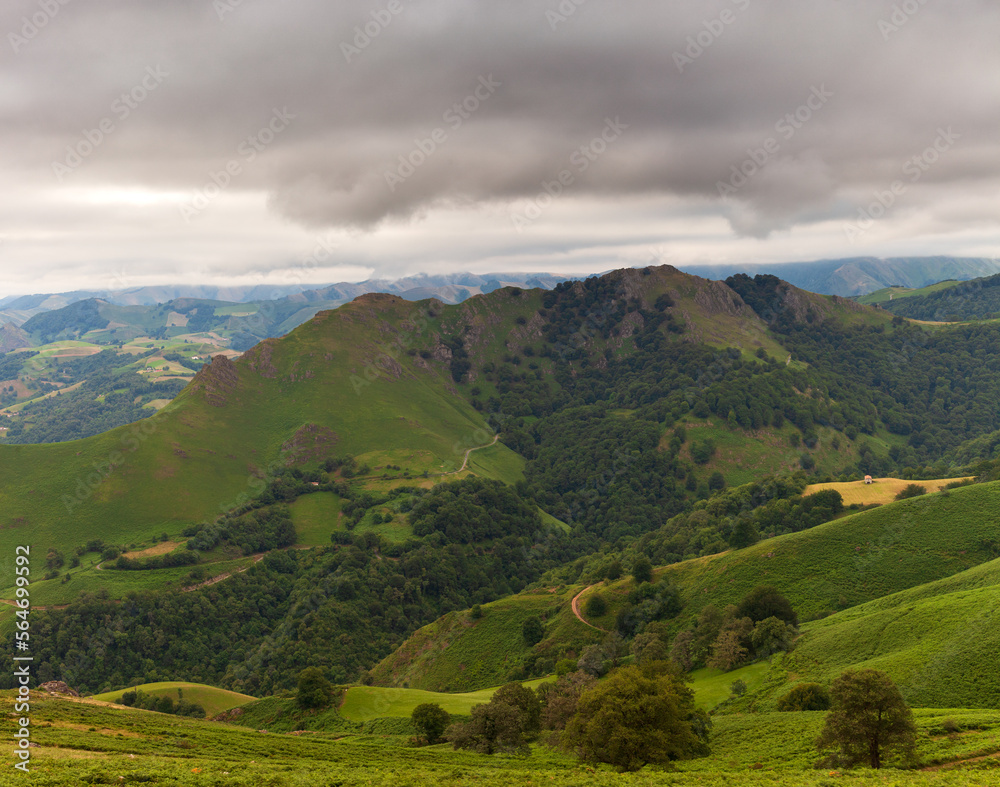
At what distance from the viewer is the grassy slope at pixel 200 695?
97781 millimetres

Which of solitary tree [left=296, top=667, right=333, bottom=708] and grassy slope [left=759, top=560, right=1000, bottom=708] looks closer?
grassy slope [left=759, top=560, right=1000, bottom=708]

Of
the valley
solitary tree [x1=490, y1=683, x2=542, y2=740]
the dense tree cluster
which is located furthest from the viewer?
the dense tree cluster

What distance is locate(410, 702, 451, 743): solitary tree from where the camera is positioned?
66938 mm

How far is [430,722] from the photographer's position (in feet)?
220

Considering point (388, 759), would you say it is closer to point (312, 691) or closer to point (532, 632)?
point (312, 691)

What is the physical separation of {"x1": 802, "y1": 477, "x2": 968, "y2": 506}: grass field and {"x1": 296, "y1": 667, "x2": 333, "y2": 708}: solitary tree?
4532 inches

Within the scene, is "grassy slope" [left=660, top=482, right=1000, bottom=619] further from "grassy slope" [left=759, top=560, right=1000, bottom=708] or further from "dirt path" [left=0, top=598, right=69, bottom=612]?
"dirt path" [left=0, top=598, right=69, bottom=612]

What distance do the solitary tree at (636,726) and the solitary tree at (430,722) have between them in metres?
22.1

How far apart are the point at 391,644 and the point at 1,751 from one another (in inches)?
4342

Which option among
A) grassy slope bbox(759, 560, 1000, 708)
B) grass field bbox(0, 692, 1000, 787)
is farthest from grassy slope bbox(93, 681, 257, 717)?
grassy slope bbox(759, 560, 1000, 708)

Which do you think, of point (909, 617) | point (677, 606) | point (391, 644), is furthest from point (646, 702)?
point (391, 644)

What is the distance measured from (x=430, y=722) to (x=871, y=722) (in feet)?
151

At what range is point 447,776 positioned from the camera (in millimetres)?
43500

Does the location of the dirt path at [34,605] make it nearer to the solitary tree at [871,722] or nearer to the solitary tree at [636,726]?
the solitary tree at [636,726]
